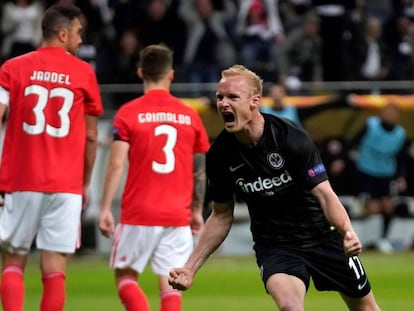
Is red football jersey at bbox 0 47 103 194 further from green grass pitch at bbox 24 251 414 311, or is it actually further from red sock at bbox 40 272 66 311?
green grass pitch at bbox 24 251 414 311

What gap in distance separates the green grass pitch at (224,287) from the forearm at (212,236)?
4.78m

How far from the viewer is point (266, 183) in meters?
8.57

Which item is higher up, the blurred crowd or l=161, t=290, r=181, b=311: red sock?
the blurred crowd

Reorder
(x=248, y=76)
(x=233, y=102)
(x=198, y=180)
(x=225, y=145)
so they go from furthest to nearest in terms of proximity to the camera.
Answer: (x=198, y=180) → (x=225, y=145) → (x=248, y=76) → (x=233, y=102)

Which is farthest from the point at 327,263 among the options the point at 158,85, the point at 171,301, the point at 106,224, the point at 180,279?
the point at 158,85

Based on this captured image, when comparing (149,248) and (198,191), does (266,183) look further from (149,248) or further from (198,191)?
(198,191)

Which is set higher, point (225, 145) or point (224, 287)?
point (225, 145)

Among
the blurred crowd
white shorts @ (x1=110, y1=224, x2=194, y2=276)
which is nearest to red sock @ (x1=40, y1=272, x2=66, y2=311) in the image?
white shorts @ (x1=110, y1=224, x2=194, y2=276)

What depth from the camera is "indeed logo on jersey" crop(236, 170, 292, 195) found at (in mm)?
8547

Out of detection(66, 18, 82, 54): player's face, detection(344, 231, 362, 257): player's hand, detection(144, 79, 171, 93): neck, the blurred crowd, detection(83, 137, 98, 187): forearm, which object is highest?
the blurred crowd

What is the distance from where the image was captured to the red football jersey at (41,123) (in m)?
9.91

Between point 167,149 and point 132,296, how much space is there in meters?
1.15

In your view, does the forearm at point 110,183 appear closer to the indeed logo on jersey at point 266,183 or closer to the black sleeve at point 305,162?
the indeed logo on jersey at point 266,183

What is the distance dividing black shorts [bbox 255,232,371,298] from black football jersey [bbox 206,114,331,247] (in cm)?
6
